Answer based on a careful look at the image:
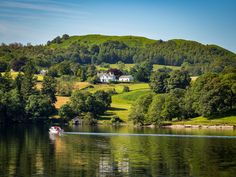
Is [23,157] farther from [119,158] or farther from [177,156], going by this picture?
[177,156]

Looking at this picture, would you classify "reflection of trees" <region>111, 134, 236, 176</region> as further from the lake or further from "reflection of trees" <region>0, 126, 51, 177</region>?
"reflection of trees" <region>0, 126, 51, 177</region>

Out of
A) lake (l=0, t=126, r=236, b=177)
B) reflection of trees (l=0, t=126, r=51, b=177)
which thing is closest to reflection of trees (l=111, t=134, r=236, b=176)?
lake (l=0, t=126, r=236, b=177)

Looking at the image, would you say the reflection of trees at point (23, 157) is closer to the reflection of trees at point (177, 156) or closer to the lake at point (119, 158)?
the lake at point (119, 158)

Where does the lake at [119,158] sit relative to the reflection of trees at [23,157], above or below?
below

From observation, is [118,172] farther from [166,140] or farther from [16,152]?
[166,140]

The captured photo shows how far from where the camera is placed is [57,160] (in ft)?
296

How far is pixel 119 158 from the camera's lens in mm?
94438

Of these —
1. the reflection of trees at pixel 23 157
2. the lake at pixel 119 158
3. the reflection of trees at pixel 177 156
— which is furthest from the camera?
the reflection of trees at pixel 177 156

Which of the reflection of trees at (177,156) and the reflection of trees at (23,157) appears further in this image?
the reflection of trees at (177,156)

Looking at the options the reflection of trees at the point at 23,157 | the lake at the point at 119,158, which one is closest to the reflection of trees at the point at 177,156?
the lake at the point at 119,158

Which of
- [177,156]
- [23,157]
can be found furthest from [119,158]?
[23,157]

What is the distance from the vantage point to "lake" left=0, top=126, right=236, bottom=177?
3034 inches

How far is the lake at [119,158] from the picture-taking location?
3034 inches

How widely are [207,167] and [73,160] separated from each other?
2268 cm
